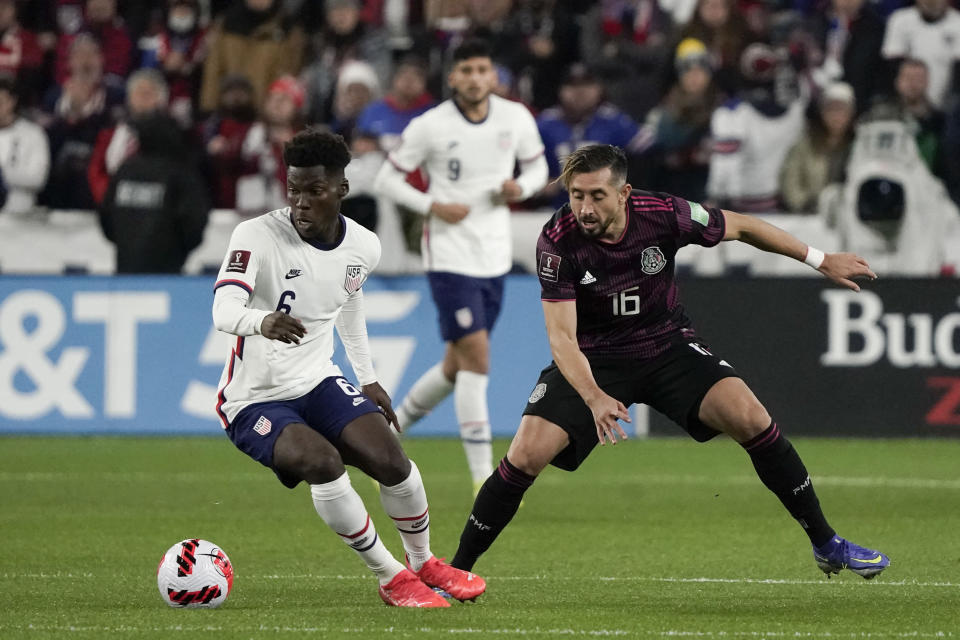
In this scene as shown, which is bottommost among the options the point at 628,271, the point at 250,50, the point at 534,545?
the point at 534,545

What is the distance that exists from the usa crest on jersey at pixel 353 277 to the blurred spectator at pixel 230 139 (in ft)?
27.7

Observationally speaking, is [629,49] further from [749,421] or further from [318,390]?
[318,390]

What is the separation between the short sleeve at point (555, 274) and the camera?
683 cm

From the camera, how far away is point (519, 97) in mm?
15828

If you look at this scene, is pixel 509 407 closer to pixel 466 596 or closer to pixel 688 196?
pixel 688 196

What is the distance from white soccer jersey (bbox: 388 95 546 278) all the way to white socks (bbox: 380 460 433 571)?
377 centimetres

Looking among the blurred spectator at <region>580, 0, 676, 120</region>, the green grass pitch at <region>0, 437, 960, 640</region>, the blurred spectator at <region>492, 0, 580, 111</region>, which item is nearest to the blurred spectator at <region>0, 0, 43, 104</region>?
the blurred spectator at <region>492, 0, 580, 111</region>

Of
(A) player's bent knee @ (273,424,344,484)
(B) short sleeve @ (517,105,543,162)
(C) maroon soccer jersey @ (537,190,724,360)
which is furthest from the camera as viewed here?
(B) short sleeve @ (517,105,543,162)

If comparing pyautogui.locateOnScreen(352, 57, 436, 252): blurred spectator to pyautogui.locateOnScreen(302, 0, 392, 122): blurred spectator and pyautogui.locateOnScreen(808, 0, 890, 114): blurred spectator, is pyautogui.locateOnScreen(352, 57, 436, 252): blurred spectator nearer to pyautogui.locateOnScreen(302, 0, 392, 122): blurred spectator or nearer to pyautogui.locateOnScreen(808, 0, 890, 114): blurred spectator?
pyautogui.locateOnScreen(302, 0, 392, 122): blurred spectator

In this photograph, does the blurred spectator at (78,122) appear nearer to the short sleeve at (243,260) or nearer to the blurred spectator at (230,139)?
the blurred spectator at (230,139)

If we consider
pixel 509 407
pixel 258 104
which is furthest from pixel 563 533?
pixel 258 104

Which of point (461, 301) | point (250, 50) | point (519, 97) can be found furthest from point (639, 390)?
point (250, 50)

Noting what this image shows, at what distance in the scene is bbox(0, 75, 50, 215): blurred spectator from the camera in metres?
15.5

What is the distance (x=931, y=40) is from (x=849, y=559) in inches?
375
